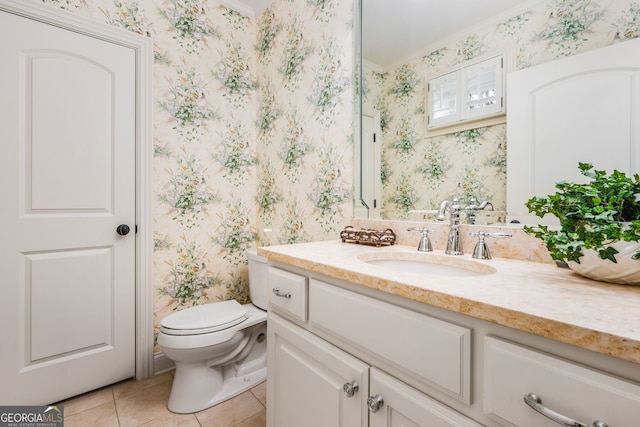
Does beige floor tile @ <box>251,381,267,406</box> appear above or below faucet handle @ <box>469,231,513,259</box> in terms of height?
below

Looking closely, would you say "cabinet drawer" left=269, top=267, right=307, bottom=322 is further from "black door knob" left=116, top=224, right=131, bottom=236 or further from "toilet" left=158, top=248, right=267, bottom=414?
"black door knob" left=116, top=224, right=131, bottom=236

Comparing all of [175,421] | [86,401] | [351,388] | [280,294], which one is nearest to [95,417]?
[86,401]

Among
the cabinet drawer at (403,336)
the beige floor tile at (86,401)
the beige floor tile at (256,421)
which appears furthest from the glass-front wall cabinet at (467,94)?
the beige floor tile at (86,401)

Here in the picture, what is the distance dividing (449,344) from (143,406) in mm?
1693

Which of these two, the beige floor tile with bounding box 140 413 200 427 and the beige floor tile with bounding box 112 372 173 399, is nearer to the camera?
the beige floor tile with bounding box 140 413 200 427

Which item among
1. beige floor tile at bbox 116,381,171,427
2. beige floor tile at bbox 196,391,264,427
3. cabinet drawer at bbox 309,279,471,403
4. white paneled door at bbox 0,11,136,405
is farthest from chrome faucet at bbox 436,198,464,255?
white paneled door at bbox 0,11,136,405

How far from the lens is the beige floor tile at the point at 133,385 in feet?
5.61

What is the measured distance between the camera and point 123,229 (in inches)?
69.2

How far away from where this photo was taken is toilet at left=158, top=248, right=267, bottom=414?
1533mm

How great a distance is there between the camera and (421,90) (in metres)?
1.36

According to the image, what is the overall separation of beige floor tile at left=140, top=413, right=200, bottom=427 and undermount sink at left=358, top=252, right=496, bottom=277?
1197 millimetres

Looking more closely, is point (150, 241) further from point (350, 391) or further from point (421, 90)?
point (421, 90)

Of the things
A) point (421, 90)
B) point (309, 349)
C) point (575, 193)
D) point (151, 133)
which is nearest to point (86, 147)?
point (151, 133)

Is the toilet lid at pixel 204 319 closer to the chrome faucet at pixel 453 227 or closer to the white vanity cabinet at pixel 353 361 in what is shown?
the white vanity cabinet at pixel 353 361
